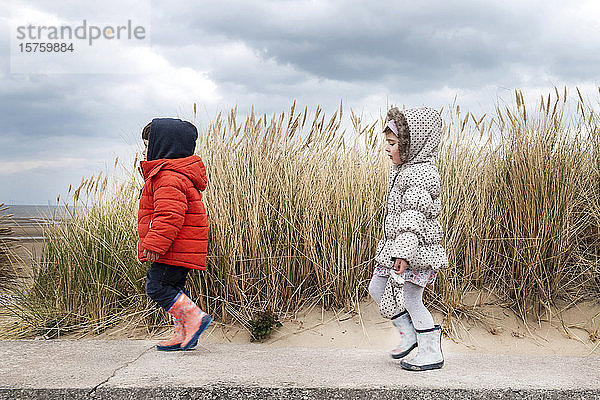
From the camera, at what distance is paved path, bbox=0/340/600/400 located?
116 inches

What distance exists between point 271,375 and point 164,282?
32.4 inches

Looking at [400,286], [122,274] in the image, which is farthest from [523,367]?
[122,274]

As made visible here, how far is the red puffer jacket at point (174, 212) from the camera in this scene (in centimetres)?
329

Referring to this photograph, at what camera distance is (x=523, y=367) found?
351cm

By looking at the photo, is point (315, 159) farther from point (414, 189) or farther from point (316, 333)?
point (414, 189)

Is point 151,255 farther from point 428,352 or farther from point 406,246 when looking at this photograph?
point 428,352

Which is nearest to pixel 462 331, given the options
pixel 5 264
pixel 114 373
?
pixel 114 373

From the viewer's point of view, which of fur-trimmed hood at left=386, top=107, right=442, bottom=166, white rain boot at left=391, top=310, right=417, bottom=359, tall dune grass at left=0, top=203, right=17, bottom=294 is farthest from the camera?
tall dune grass at left=0, top=203, right=17, bottom=294

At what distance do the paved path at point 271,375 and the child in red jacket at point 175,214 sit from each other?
32 cm

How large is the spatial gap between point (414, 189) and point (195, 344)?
63.5 inches

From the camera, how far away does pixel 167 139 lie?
3.52 metres

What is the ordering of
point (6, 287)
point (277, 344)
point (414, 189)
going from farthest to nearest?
point (6, 287) < point (277, 344) < point (414, 189)

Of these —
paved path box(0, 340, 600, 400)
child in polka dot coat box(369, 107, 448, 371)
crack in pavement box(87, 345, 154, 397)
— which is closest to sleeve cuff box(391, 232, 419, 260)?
child in polka dot coat box(369, 107, 448, 371)

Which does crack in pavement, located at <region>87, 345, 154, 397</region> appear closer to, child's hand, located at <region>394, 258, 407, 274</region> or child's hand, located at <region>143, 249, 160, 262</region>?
child's hand, located at <region>143, 249, 160, 262</region>
